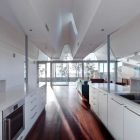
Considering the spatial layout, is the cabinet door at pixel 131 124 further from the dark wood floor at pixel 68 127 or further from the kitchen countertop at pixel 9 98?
the kitchen countertop at pixel 9 98

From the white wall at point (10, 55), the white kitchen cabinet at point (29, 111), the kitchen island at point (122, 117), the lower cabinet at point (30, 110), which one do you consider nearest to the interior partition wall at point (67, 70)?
the white wall at point (10, 55)

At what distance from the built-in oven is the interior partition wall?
1232 cm

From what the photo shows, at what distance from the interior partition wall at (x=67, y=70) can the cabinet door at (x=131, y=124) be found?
1281cm

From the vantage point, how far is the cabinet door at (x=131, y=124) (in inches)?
79.9

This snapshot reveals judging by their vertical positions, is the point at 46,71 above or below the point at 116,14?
below

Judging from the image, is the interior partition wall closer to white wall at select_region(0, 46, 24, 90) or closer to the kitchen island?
white wall at select_region(0, 46, 24, 90)

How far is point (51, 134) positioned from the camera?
354 cm

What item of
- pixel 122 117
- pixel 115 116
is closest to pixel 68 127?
pixel 115 116

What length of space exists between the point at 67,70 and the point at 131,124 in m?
13.6

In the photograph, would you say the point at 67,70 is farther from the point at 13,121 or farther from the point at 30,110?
the point at 13,121

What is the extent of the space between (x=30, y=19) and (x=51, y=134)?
7.39 ft

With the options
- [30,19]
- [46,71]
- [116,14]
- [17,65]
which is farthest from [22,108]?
[46,71]

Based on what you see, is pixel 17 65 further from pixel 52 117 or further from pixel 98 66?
pixel 98 66

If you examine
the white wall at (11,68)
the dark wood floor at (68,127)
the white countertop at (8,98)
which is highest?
the white wall at (11,68)
